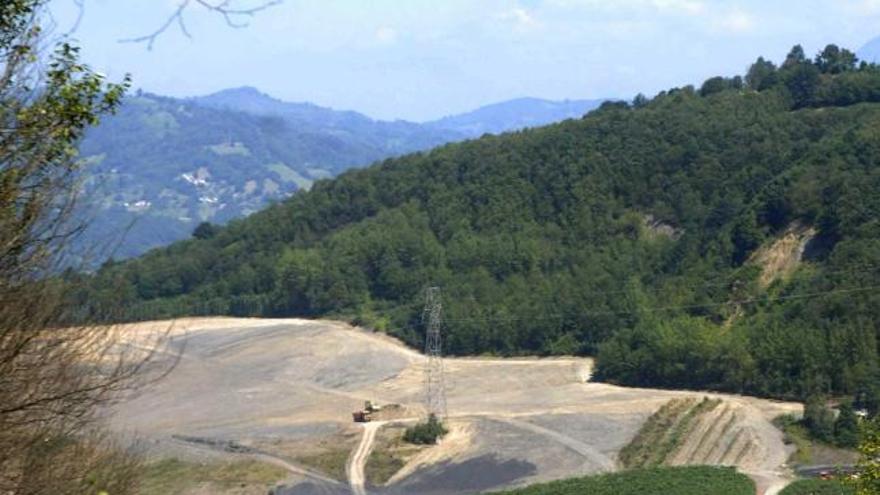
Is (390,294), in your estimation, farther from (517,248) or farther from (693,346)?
(693,346)

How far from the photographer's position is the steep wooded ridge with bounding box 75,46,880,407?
45.7 meters

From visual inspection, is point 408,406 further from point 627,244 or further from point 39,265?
point 39,265

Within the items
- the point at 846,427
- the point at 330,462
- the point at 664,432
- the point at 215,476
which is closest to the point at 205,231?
the point at 330,462

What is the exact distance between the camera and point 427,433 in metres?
39.2

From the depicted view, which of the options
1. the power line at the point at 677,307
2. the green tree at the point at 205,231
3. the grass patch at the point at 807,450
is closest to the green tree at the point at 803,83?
the power line at the point at 677,307

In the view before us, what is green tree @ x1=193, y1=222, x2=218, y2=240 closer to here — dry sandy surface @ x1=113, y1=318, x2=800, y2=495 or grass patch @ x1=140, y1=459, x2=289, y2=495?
dry sandy surface @ x1=113, y1=318, x2=800, y2=495

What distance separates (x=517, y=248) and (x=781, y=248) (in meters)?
14.6

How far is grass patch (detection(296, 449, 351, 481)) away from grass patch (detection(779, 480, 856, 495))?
1291 cm

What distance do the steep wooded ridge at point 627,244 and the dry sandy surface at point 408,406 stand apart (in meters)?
2.04

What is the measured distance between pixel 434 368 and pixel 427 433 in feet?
37.1

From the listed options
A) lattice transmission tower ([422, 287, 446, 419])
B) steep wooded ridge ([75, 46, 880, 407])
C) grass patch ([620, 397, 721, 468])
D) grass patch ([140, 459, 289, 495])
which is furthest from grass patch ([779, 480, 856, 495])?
lattice transmission tower ([422, 287, 446, 419])

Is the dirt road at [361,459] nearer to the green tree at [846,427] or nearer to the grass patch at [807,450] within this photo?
the grass patch at [807,450]

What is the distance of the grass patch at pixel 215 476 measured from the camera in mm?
33375

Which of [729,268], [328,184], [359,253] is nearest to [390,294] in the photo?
[359,253]
